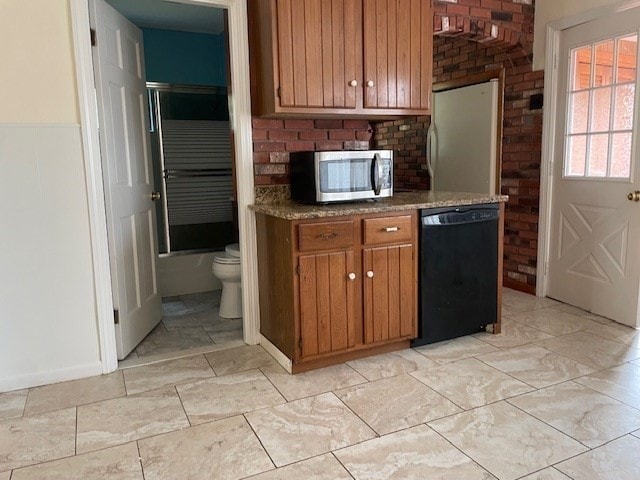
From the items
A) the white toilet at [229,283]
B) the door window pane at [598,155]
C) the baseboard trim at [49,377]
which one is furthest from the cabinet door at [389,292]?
the door window pane at [598,155]

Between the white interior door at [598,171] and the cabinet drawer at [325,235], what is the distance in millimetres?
1935

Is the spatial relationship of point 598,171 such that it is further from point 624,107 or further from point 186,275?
point 186,275

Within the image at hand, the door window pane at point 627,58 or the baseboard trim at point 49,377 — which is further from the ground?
the door window pane at point 627,58

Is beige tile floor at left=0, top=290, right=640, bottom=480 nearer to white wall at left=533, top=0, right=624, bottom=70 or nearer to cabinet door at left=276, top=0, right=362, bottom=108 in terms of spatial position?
cabinet door at left=276, top=0, right=362, bottom=108

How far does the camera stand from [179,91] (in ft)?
14.3

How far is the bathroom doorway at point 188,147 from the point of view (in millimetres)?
4254

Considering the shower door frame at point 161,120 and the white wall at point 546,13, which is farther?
the shower door frame at point 161,120

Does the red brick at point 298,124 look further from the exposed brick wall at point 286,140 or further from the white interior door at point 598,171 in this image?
the white interior door at point 598,171

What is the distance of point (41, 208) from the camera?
8.07ft

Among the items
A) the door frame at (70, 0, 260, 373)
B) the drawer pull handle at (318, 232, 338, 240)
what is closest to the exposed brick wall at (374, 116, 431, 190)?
the door frame at (70, 0, 260, 373)

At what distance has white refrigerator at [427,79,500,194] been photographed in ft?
13.5

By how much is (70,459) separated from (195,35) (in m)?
3.83

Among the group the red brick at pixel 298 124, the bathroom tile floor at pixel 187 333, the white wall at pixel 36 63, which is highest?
the white wall at pixel 36 63

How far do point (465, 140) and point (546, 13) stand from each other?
1.15m
